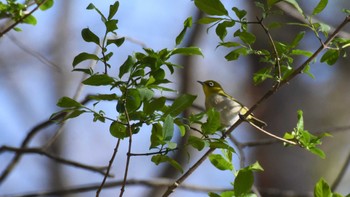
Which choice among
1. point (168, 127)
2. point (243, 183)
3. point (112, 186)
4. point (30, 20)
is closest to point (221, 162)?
point (243, 183)

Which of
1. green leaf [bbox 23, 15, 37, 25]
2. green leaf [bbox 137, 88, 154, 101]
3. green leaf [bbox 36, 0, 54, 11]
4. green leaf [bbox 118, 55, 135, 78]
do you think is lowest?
green leaf [bbox 137, 88, 154, 101]

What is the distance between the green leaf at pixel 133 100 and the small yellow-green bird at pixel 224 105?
2.44 feet

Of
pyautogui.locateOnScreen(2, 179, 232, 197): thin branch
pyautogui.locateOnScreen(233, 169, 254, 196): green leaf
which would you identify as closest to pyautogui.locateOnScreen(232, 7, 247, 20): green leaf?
pyautogui.locateOnScreen(233, 169, 254, 196): green leaf

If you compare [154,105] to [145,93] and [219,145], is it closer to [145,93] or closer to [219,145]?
[145,93]

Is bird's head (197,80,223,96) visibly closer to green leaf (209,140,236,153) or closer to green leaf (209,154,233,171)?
green leaf (209,154,233,171)

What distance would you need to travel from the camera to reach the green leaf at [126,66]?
110 centimetres

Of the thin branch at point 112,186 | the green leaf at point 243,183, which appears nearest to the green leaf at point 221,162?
the green leaf at point 243,183

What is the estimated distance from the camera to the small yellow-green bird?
1.91 m

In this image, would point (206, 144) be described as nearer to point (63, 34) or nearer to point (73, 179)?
point (73, 179)

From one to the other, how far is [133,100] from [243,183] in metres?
0.26

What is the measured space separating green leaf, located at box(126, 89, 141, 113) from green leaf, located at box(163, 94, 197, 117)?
0.22 ft

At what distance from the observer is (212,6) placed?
117cm

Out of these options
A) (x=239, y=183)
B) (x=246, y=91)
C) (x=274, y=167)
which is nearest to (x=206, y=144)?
(x=239, y=183)

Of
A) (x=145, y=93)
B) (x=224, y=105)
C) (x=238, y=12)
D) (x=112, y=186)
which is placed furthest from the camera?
(x=112, y=186)
